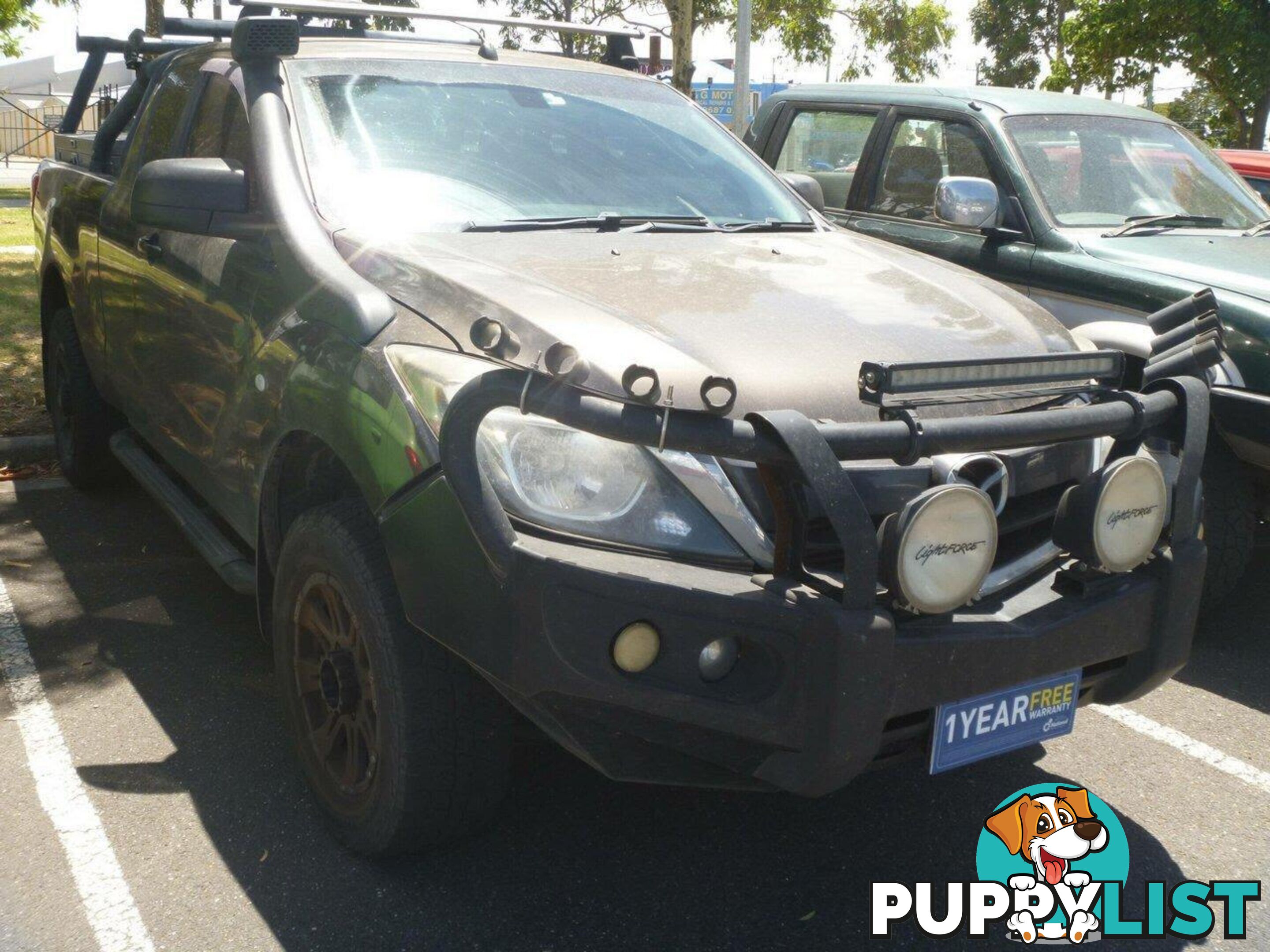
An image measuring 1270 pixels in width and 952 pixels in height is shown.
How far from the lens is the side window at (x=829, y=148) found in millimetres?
6531

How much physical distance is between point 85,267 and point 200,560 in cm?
122

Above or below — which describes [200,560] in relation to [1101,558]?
below

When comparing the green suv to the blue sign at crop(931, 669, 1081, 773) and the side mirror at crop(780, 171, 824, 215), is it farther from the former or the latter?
the blue sign at crop(931, 669, 1081, 773)

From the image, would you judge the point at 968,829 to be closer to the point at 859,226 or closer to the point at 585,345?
the point at 585,345

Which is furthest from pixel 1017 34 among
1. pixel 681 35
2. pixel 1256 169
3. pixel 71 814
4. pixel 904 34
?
pixel 71 814

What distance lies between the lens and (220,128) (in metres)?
3.95

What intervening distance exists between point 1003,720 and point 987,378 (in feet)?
2.26

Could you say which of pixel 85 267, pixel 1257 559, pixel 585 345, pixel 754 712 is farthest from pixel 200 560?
pixel 1257 559

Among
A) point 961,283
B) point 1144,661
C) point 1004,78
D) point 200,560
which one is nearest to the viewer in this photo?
point 1144,661

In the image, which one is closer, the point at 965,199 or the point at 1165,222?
the point at 965,199

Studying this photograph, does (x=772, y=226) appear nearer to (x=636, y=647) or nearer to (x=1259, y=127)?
(x=636, y=647)

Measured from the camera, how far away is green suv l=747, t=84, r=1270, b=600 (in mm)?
4578

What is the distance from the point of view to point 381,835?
287 centimetres

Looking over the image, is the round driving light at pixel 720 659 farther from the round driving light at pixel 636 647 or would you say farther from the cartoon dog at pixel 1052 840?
the cartoon dog at pixel 1052 840
